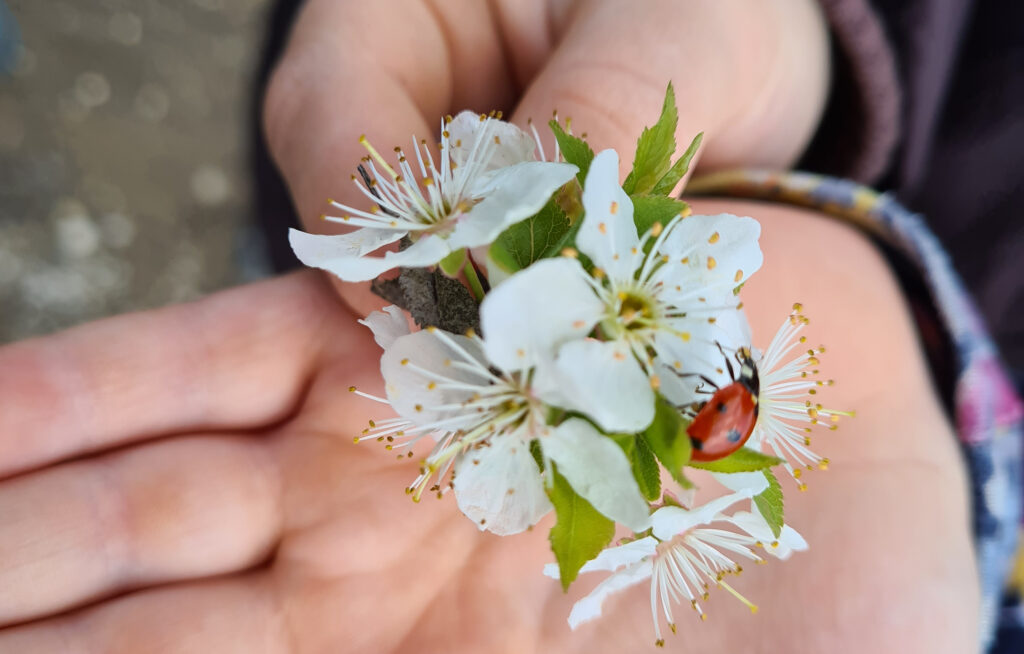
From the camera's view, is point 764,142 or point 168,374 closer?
point 168,374

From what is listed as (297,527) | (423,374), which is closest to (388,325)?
(423,374)

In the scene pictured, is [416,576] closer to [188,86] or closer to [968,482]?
[968,482]

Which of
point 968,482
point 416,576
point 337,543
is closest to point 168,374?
point 337,543

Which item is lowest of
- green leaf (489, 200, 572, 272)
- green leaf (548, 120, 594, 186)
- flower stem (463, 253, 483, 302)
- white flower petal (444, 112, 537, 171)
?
flower stem (463, 253, 483, 302)

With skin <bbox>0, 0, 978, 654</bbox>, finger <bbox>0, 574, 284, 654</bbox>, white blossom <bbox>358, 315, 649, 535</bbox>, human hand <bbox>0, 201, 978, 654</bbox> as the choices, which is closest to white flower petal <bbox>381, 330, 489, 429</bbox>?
white blossom <bbox>358, 315, 649, 535</bbox>

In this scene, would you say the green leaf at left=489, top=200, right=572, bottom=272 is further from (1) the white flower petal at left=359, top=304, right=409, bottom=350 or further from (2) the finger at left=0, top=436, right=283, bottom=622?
(2) the finger at left=0, top=436, right=283, bottom=622

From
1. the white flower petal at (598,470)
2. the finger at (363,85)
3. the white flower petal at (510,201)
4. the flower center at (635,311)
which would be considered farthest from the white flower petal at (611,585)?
the finger at (363,85)

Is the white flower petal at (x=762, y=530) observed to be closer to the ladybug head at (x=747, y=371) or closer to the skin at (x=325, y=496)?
the ladybug head at (x=747, y=371)
